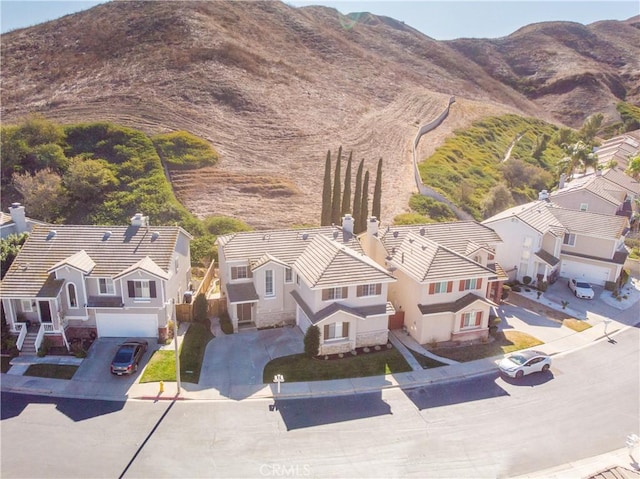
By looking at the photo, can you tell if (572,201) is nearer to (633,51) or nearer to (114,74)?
(114,74)

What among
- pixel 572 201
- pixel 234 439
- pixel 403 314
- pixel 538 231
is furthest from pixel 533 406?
pixel 572 201

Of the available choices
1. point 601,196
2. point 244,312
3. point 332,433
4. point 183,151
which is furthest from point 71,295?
point 601,196

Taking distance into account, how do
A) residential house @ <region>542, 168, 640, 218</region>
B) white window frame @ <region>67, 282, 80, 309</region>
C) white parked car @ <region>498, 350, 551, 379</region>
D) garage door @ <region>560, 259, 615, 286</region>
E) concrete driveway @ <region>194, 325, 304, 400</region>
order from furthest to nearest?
residential house @ <region>542, 168, 640, 218</region>
garage door @ <region>560, 259, 615, 286</region>
white window frame @ <region>67, 282, 80, 309</region>
white parked car @ <region>498, 350, 551, 379</region>
concrete driveway @ <region>194, 325, 304, 400</region>

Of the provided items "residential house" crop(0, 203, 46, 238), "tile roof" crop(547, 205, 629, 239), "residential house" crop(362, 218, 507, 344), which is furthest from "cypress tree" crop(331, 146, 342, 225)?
"residential house" crop(0, 203, 46, 238)

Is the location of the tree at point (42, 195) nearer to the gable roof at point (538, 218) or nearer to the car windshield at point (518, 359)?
the gable roof at point (538, 218)

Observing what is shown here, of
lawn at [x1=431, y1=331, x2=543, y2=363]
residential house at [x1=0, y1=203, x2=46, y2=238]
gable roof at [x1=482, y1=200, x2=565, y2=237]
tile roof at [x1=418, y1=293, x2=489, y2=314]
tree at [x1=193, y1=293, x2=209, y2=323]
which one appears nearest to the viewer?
lawn at [x1=431, y1=331, x2=543, y2=363]

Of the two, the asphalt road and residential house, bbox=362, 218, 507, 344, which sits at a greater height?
residential house, bbox=362, 218, 507, 344

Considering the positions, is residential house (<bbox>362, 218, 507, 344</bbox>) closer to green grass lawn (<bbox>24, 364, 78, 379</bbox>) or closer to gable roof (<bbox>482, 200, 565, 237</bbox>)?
gable roof (<bbox>482, 200, 565, 237</bbox>)
